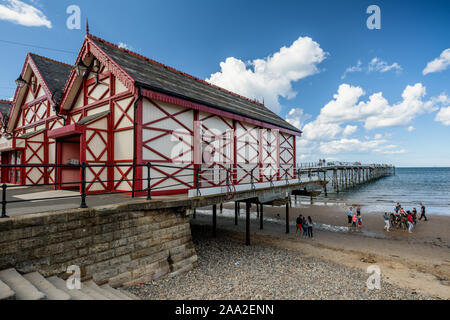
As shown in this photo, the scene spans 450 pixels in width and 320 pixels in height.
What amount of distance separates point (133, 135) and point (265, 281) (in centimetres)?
684

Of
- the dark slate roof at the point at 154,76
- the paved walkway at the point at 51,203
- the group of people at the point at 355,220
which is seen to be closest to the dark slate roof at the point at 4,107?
the dark slate roof at the point at 154,76

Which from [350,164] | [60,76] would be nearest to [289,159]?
[60,76]

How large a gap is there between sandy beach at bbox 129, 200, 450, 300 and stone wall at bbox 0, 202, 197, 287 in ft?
1.96

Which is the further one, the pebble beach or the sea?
the sea

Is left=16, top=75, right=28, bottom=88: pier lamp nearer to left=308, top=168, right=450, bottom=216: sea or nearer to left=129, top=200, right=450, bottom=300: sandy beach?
left=129, top=200, right=450, bottom=300: sandy beach

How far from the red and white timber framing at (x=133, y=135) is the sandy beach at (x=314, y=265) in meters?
3.26

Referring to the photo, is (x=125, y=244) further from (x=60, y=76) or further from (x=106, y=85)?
(x=60, y=76)

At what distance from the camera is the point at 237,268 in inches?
328

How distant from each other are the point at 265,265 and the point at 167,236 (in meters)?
4.39

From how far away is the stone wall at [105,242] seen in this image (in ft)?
13.4

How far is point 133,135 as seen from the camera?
329 inches

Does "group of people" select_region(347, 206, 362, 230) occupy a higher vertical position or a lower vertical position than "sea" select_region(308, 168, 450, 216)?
higher

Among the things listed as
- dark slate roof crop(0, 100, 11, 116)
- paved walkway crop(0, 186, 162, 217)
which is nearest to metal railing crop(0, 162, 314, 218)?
paved walkway crop(0, 186, 162, 217)

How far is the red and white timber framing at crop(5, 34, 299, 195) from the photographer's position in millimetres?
8547
